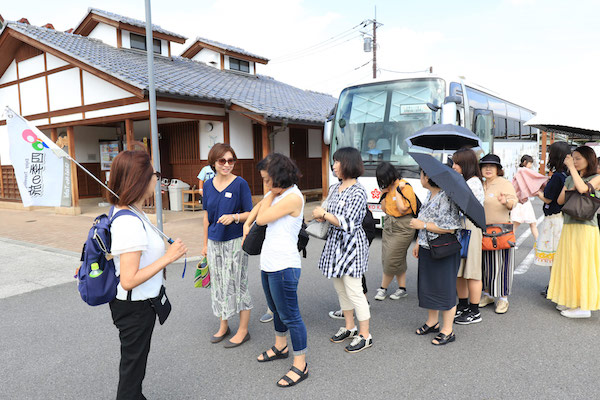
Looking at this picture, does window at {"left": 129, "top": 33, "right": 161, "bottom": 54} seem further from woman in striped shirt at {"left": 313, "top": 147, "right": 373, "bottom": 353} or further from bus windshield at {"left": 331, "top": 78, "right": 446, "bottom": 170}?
woman in striped shirt at {"left": 313, "top": 147, "right": 373, "bottom": 353}

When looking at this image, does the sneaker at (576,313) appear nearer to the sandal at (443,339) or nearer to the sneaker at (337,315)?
the sandal at (443,339)

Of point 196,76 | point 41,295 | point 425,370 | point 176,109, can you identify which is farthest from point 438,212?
point 196,76

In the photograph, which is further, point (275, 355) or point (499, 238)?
point (499, 238)

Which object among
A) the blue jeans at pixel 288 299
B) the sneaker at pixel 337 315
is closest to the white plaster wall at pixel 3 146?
the sneaker at pixel 337 315

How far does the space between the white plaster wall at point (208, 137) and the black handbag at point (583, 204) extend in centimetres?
951

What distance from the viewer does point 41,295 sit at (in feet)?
16.3

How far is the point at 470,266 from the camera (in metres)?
3.82

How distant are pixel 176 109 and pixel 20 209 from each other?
8.10m

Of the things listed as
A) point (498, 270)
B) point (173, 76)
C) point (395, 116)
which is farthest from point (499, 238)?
point (173, 76)

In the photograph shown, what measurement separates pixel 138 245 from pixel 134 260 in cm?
8

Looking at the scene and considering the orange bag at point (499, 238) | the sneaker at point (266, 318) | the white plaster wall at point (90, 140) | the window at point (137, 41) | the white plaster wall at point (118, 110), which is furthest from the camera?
the window at point (137, 41)

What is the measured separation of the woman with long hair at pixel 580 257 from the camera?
380 cm

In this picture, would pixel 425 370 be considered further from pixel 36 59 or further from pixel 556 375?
pixel 36 59

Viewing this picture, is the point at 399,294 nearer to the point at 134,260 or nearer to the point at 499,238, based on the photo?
the point at 499,238
